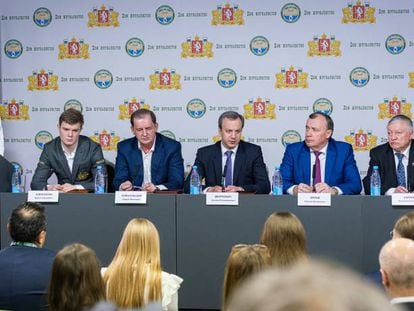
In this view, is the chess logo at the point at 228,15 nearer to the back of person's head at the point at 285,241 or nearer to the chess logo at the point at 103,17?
the chess logo at the point at 103,17

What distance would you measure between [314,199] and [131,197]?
4.34 feet

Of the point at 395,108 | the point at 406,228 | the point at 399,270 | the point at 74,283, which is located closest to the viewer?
the point at 399,270

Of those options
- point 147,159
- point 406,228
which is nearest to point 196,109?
point 147,159

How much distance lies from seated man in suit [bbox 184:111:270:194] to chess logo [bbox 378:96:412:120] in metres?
1.52

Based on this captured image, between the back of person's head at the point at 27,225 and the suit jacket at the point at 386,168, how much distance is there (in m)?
3.06

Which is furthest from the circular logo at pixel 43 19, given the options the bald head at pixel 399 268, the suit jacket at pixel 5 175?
the bald head at pixel 399 268

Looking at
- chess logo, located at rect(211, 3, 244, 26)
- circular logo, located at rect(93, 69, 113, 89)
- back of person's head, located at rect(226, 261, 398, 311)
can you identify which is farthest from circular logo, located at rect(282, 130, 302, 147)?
back of person's head, located at rect(226, 261, 398, 311)

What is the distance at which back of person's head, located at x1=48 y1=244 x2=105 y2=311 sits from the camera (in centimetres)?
254

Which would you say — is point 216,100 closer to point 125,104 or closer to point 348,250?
point 125,104

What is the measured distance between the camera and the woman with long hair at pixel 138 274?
10.7 feet

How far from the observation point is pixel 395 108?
693cm

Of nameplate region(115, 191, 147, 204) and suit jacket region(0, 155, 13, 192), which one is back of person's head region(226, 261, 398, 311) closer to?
nameplate region(115, 191, 147, 204)

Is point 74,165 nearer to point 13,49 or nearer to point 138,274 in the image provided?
point 13,49

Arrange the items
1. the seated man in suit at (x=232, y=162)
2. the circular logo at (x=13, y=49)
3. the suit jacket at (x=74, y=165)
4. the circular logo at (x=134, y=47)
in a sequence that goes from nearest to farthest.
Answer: the seated man in suit at (x=232, y=162), the suit jacket at (x=74, y=165), the circular logo at (x=134, y=47), the circular logo at (x=13, y=49)
